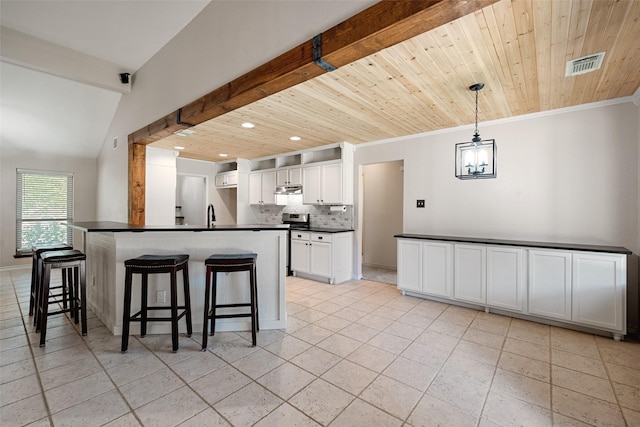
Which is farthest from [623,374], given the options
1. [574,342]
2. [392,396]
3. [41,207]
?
[41,207]

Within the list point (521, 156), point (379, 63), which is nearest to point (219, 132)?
point (379, 63)

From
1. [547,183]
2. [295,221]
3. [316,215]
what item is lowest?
[295,221]

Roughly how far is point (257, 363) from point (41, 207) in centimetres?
647

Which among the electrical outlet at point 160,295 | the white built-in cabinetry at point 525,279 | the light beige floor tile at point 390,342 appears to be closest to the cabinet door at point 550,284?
the white built-in cabinetry at point 525,279

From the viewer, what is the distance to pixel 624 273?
8.84ft

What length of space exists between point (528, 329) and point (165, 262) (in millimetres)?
3678

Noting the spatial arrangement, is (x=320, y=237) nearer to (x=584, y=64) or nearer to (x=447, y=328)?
(x=447, y=328)

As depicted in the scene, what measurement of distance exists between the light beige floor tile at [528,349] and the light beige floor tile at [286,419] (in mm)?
1962

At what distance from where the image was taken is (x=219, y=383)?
2008mm

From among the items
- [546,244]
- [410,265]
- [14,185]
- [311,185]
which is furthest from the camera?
[14,185]

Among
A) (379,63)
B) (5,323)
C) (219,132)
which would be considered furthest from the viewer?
(219,132)

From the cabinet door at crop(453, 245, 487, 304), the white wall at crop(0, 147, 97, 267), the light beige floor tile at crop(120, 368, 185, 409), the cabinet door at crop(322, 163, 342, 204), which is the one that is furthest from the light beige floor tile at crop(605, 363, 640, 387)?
the white wall at crop(0, 147, 97, 267)

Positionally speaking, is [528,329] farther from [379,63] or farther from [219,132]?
[219,132]

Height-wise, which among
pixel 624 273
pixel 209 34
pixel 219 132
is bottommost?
pixel 624 273
